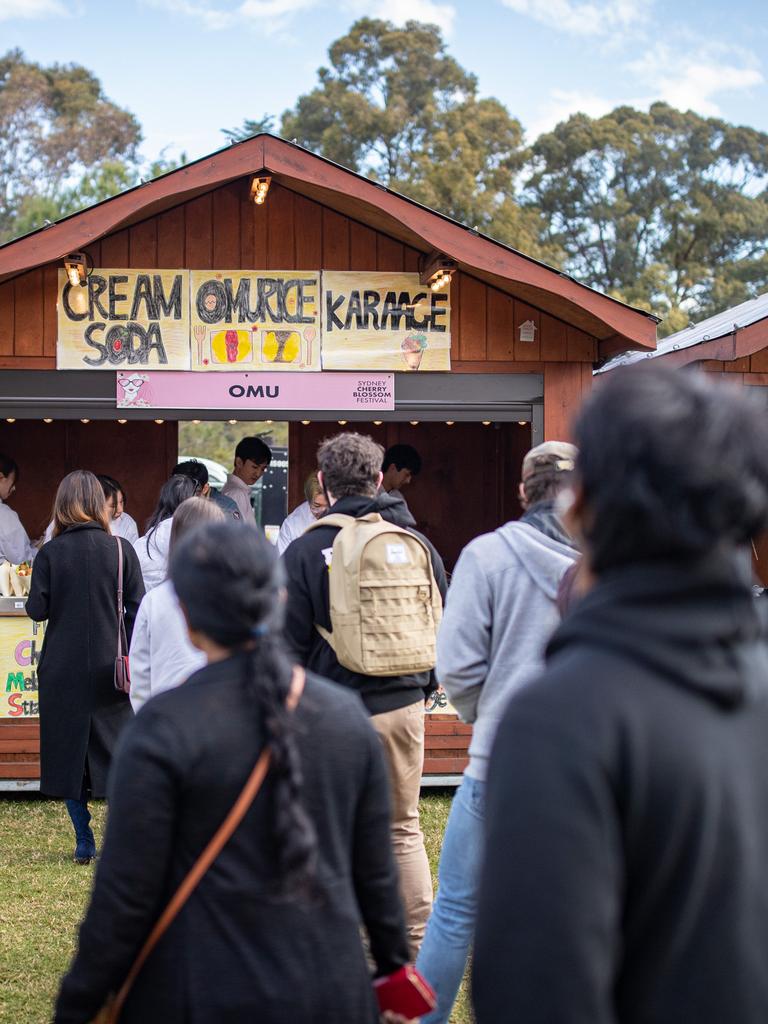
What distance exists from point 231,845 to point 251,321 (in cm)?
546

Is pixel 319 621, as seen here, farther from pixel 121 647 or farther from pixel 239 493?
pixel 239 493

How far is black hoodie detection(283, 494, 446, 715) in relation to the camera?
4.02 meters

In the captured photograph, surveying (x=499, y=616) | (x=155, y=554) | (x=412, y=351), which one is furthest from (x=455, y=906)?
(x=412, y=351)

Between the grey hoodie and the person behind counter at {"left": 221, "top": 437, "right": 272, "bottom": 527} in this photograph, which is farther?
the person behind counter at {"left": 221, "top": 437, "right": 272, "bottom": 527}

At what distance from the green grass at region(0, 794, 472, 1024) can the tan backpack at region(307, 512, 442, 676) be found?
4.23 ft

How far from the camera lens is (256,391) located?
7.07 m

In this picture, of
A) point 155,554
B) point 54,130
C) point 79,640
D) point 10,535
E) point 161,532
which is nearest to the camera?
point 79,640

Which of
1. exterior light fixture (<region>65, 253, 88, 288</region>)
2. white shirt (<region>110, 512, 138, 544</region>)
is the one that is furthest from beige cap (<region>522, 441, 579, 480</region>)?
white shirt (<region>110, 512, 138, 544</region>)

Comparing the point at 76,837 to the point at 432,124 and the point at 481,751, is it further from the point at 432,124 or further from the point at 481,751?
the point at 432,124

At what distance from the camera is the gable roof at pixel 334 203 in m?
6.34

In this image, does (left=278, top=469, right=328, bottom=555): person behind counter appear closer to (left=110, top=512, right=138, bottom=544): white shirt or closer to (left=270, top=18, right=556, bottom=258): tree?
(left=110, top=512, right=138, bottom=544): white shirt

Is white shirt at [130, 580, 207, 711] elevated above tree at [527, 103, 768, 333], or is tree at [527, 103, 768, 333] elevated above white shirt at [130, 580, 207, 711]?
tree at [527, 103, 768, 333]

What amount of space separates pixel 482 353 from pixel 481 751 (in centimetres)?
432

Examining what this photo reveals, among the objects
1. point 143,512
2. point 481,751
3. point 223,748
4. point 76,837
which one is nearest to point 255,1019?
point 223,748
